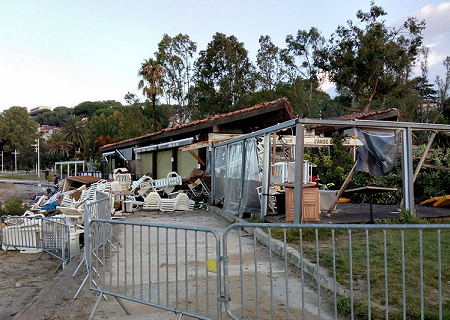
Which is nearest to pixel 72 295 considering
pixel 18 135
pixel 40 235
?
pixel 40 235

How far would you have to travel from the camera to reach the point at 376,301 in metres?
3.99

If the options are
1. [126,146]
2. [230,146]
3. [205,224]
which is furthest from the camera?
[126,146]

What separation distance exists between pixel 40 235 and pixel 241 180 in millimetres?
5066

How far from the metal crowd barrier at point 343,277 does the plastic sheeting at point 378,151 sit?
181 centimetres

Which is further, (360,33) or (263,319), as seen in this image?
(360,33)

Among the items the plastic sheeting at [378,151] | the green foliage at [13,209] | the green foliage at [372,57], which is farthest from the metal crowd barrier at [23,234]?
the green foliage at [372,57]

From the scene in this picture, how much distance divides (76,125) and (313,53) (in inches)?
2099

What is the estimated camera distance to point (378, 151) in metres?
8.20

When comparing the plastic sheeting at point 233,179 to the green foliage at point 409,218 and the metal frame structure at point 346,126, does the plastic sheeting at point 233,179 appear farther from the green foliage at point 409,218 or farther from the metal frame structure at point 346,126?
the green foliage at point 409,218

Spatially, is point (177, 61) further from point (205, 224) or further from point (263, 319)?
point (263, 319)

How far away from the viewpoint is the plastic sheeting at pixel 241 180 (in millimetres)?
10016

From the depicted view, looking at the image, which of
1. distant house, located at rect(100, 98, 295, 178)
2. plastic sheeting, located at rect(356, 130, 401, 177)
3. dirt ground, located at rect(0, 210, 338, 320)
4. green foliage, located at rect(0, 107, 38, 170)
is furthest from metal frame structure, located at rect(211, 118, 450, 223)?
green foliage, located at rect(0, 107, 38, 170)

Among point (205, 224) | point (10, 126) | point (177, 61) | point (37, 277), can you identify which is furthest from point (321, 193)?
point (10, 126)

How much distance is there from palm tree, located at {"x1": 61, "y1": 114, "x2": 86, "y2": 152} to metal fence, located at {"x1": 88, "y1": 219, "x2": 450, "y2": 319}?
7133 centimetres
